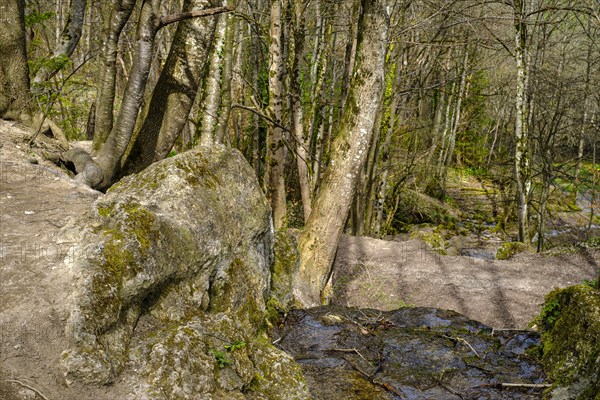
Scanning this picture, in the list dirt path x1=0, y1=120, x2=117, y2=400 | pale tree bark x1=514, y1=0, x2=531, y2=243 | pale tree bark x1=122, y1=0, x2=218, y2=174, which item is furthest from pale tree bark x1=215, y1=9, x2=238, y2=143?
pale tree bark x1=514, y1=0, x2=531, y2=243

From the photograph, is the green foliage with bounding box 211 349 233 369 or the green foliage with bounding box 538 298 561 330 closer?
the green foliage with bounding box 211 349 233 369

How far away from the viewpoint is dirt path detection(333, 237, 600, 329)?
7902 millimetres

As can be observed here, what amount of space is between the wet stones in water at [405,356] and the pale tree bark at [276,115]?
14.4 feet

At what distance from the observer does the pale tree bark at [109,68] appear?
6564mm

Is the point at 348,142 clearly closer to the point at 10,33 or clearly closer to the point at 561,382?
the point at 561,382

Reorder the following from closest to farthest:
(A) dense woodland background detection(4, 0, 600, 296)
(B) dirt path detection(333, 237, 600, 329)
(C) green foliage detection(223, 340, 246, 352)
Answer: (C) green foliage detection(223, 340, 246, 352)
(A) dense woodland background detection(4, 0, 600, 296)
(B) dirt path detection(333, 237, 600, 329)

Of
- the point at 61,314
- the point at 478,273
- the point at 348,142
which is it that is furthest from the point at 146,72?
the point at 478,273

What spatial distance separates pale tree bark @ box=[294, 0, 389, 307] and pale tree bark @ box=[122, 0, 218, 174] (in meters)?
2.29

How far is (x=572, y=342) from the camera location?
4352mm

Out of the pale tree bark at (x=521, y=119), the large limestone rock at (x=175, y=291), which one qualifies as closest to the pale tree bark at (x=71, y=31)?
the large limestone rock at (x=175, y=291)

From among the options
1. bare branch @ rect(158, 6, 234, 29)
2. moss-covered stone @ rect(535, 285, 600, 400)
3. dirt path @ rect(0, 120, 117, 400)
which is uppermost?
bare branch @ rect(158, 6, 234, 29)

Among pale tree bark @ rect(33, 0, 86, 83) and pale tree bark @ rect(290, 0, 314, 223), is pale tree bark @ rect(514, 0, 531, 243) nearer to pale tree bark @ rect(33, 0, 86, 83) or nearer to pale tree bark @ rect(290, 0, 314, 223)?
pale tree bark @ rect(290, 0, 314, 223)

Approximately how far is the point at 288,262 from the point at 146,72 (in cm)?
328

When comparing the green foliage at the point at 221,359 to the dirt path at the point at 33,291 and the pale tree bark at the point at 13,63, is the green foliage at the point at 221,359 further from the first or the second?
the pale tree bark at the point at 13,63
